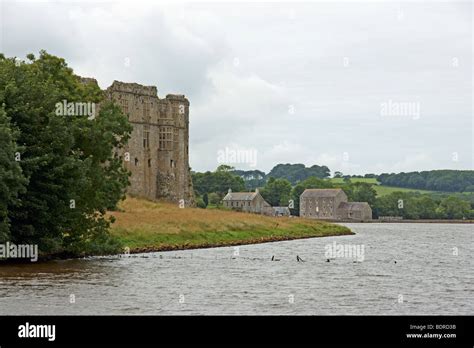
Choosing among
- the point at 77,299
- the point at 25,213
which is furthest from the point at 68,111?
the point at 77,299

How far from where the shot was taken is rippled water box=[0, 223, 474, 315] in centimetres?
2819

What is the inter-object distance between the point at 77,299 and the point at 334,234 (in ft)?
232

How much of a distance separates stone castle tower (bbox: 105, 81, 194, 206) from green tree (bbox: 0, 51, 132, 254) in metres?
42.8

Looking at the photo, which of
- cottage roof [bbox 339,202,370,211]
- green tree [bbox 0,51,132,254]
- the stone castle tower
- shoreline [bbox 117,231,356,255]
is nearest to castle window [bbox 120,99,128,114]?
the stone castle tower

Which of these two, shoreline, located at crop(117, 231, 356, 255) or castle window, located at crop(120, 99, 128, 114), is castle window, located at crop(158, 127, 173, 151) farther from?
shoreline, located at crop(117, 231, 356, 255)

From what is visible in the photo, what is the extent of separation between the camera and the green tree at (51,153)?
4259cm

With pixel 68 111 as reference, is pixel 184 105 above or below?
above

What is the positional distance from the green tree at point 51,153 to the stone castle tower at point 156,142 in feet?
140

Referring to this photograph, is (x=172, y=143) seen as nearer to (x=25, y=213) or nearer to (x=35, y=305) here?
(x=25, y=213)

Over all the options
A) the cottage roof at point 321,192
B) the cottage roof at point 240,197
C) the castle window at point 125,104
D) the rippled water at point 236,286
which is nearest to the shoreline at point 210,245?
the rippled water at point 236,286

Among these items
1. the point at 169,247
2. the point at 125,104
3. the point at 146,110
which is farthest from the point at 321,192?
the point at 169,247

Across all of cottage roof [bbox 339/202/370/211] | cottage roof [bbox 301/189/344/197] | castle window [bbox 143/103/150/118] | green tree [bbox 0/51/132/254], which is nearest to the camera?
green tree [bbox 0/51/132/254]
